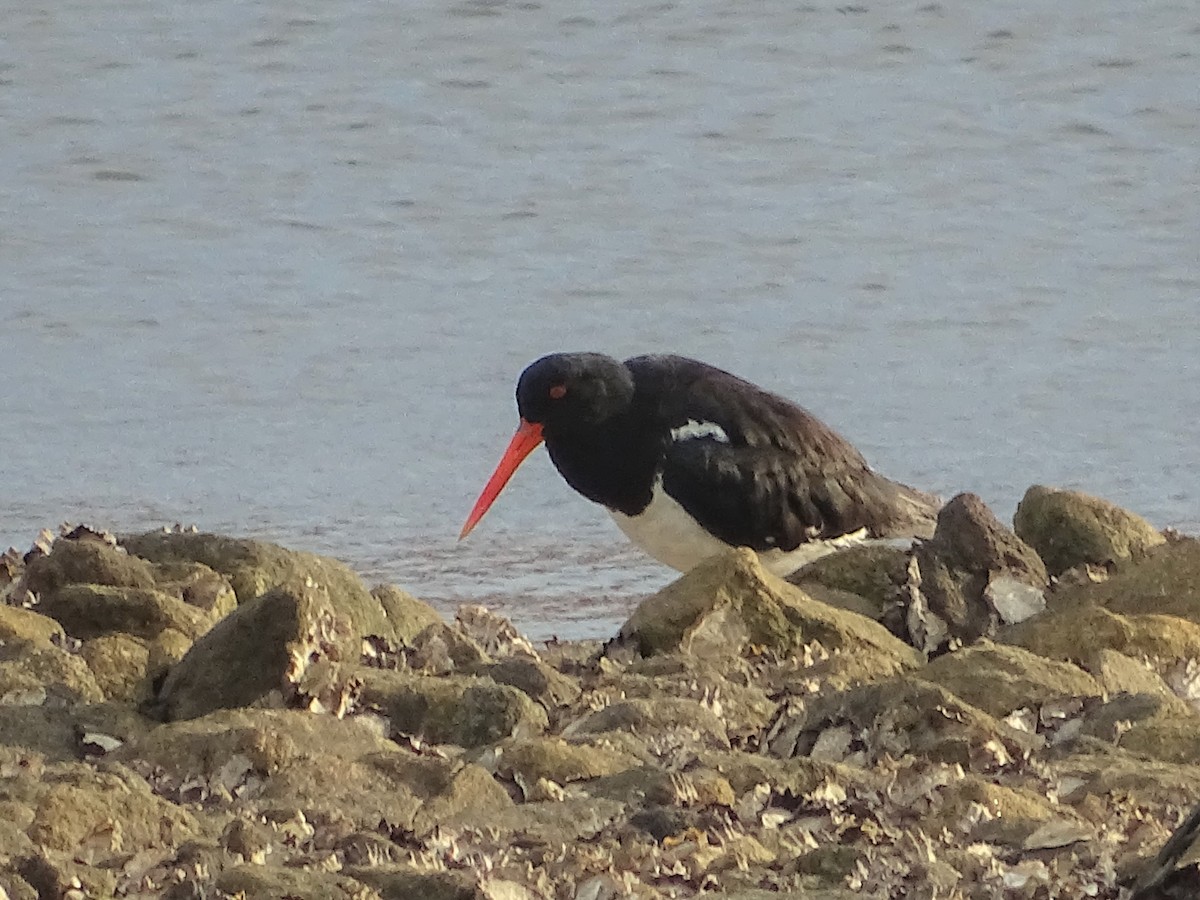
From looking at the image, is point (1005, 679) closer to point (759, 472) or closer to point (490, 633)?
point (490, 633)

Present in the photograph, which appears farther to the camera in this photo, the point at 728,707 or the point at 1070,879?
the point at 728,707

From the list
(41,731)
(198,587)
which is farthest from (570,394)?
(41,731)

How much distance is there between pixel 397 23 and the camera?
12.1 meters

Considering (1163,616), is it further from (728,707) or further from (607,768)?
(607,768)

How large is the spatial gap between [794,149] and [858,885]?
7.98m

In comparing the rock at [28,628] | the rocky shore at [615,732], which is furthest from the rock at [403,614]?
the rock at [28,628]

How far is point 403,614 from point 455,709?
957mm

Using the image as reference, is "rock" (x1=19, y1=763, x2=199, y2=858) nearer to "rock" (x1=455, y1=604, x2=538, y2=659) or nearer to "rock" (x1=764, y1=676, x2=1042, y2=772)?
"rock" (x1=764, y1=676, x2=1042, y2=772)

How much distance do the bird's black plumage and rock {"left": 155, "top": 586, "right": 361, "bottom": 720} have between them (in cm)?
232

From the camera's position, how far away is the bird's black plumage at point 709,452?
21.1ft

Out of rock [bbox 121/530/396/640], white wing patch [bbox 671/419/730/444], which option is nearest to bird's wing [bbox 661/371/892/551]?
white wing patch [bbox 671/419/730/444]

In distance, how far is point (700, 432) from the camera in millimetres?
6449

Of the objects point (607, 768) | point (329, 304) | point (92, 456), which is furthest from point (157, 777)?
point (329, 304)

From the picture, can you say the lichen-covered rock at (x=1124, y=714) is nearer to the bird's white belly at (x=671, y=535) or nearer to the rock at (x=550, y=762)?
the rock at (x=550, y=762)
